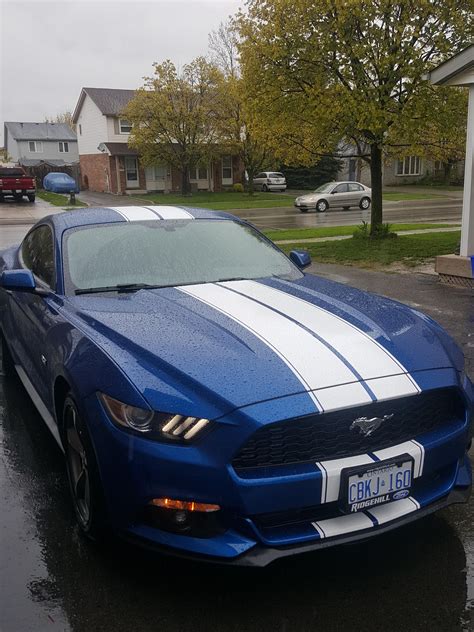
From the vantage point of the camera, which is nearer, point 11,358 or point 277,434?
point 277,434

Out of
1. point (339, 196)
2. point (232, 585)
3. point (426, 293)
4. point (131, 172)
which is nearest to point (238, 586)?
point (232, 585)

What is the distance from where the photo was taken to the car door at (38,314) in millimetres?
3701

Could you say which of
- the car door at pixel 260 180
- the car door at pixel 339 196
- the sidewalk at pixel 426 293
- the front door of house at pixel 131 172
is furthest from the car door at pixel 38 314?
the car door at pixel 260 180

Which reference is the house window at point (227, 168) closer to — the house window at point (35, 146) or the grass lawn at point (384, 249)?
the house window at point (35, 146)

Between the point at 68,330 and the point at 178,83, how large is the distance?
35473 mm

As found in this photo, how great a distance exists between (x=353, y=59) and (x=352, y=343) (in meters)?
11.3

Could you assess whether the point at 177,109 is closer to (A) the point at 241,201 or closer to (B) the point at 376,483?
(A) the point at 241,201

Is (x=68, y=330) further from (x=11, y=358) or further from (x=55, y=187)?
(x=55, y=187)

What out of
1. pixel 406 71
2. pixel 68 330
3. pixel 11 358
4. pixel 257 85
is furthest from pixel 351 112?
pixel 68 330

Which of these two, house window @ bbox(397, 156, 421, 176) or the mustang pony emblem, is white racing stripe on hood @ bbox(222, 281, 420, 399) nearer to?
the mustang pony emblem

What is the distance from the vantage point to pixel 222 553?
2.45m

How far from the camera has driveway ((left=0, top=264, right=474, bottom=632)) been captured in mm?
2514

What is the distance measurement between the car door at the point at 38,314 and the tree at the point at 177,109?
33.1 metres

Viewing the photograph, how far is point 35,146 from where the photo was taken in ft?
222
